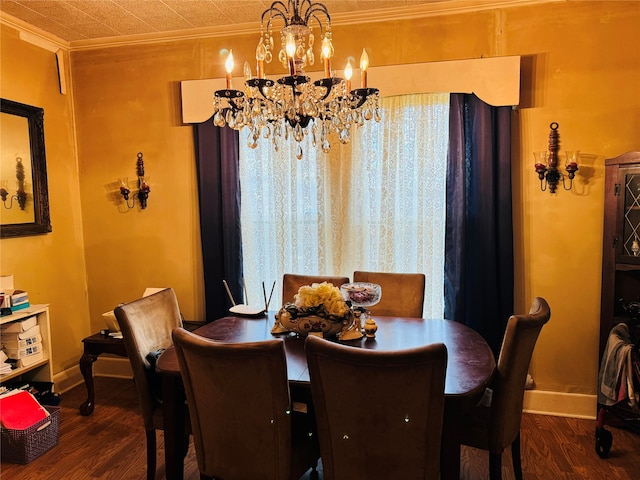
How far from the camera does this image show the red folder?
2.49 metres

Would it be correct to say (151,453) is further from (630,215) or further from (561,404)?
(630,215)

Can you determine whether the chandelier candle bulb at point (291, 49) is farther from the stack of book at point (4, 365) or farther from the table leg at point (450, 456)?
the stack of book at point (4, 365)

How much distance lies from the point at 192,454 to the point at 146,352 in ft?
2.57

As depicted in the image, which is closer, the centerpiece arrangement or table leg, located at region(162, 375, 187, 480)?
table leg, located at region(162, 375, 187, 480)

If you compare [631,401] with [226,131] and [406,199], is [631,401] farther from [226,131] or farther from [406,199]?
[226,131]

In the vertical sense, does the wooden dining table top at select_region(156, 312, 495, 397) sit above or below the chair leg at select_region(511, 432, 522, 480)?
above

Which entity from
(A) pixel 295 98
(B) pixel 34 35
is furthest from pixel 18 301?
(A) pixel 295 98

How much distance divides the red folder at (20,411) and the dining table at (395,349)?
113cm

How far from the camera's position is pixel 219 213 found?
3320 mm

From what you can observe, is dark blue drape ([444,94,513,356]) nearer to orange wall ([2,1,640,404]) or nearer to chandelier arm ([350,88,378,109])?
orange wall ([2,1,640,404])

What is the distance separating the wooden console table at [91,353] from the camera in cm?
305

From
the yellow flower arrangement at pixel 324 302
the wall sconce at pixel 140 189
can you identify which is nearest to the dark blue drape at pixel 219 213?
the wall sconce at pixel 140 189

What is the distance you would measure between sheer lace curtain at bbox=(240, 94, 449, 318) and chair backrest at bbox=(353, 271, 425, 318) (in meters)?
0.39

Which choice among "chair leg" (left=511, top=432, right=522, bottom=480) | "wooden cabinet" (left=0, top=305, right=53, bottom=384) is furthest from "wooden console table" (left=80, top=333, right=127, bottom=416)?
"chair leg" (left=511, top=432, right=522, bottom=480)
